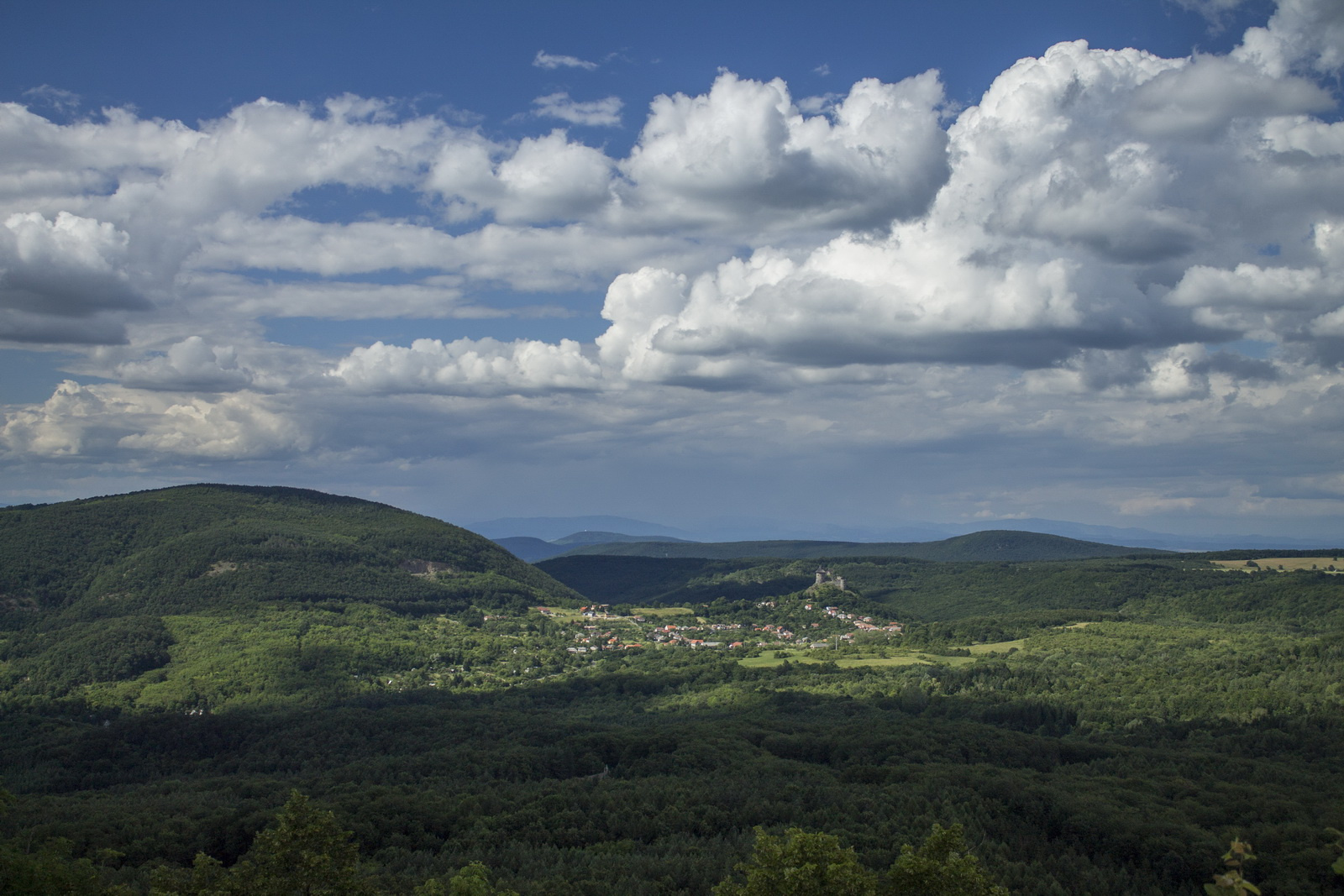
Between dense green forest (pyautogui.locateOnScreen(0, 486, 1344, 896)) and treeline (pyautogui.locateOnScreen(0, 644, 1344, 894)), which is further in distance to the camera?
treeline (pyautogui.locateOnScreen(0, 644, 1344, 894))

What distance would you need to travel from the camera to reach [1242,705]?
89.8 meters

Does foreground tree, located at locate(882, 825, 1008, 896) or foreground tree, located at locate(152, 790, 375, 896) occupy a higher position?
foreground tree, located at locate(882, 825, 1008, 896)

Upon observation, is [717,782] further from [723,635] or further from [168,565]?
[168,565]

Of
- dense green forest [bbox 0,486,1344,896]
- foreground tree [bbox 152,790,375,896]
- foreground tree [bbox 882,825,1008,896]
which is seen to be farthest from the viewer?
dense green forest [bbox 0,486,1344,896]

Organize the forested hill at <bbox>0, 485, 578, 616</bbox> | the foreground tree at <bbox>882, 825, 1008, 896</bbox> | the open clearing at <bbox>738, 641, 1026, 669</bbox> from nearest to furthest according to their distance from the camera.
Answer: the foreground tree at <bbox>882, 825, 1008, 896</bbox>
the open clearing at <bbox>738, 641, 1026, 669</bbox>
the forested hill at <bbox>0, 485, 578, 616</bbox>

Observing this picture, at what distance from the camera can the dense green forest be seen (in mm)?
44031

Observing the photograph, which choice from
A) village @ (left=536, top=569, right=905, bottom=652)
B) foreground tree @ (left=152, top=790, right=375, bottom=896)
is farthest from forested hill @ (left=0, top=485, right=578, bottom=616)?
foreground tree @ (left=152, top=790, right=375, bottom=896)

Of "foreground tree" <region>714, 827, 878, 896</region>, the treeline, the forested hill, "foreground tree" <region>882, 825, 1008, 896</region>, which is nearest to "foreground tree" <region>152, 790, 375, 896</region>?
the treeline

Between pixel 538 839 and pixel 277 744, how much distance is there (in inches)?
2004

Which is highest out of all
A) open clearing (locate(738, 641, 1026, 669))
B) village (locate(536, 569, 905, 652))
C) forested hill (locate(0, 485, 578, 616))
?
forested hill (locate(0, 485, 578, 616))

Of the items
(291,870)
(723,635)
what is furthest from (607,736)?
(723,635)

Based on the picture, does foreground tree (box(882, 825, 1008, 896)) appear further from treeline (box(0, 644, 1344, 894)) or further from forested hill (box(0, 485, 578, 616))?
forested hill (box(0, 485, 578, 616))

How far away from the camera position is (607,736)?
8150 centimetres

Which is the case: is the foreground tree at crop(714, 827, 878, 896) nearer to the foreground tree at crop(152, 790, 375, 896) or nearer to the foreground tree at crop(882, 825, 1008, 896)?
the foreground tree at crop(882, 825, 1008, 896)
